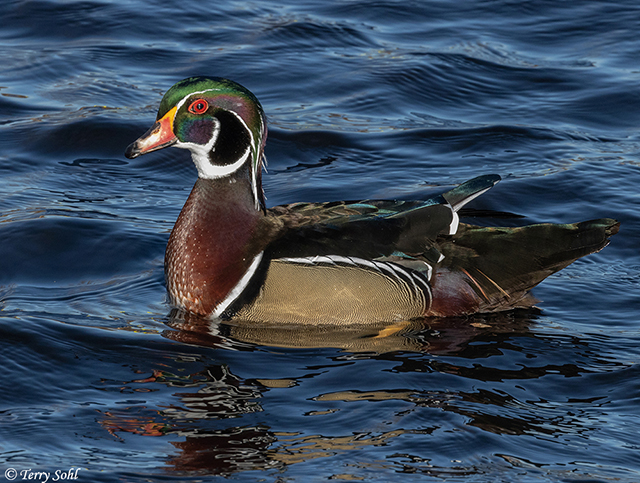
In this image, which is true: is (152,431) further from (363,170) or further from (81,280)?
(363,170)

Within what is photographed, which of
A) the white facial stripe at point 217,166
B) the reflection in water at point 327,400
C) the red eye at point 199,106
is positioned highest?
the red eye at point 199,106

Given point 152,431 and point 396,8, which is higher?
point 396,8

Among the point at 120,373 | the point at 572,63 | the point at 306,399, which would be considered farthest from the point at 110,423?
the point at 572,63

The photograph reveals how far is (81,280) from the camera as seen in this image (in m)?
8.02

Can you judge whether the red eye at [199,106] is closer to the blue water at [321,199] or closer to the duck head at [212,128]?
the duck head at [212,128]

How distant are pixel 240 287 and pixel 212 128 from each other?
1.20 meters

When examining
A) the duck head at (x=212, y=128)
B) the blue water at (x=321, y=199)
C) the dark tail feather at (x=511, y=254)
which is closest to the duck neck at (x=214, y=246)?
the duck head at (x=212, y=128)

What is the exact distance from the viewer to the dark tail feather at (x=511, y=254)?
7406mm

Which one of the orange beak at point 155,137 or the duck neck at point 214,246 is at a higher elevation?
the orange beak at point 155,137

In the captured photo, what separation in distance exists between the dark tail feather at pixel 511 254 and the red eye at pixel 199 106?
203 cm

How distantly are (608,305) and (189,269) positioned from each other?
323 centimetres

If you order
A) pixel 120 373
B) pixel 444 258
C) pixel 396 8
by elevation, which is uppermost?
pixel 396 8

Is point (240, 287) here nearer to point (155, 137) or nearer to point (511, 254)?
point (155, 137)

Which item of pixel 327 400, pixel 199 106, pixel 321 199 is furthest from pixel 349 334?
pixel 321 199
